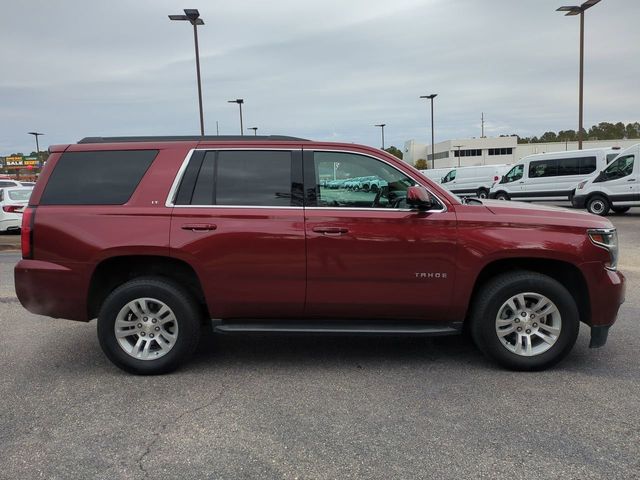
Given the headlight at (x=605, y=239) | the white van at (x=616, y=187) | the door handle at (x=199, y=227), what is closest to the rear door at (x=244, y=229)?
the door handle at (x=199, y=227)

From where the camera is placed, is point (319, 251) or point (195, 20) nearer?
point (319, 251)

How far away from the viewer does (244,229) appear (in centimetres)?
404

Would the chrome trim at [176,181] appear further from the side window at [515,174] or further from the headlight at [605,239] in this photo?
the side window at [515,174]

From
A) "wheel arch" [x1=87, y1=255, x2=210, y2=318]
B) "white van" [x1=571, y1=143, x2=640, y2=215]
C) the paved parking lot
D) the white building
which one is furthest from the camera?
the white building

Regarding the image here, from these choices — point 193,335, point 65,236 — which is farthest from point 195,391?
point 65,236

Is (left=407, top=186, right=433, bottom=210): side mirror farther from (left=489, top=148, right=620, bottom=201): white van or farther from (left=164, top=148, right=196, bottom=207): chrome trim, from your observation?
(left=489, top=148, right=620, bottom=201): white van

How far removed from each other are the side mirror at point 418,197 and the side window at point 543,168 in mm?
18500

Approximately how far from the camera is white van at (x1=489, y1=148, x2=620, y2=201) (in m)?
19.7

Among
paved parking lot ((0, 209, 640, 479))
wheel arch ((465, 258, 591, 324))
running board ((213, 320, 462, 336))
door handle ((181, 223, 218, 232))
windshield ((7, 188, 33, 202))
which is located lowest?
paved parking lot ((0, 209, 640, 479))

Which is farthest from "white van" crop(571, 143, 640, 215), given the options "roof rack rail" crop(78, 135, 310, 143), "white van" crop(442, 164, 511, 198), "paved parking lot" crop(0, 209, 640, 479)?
"roof rack rail" crop(78, 135, 310, 143)

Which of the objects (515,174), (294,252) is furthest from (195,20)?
(294,252)

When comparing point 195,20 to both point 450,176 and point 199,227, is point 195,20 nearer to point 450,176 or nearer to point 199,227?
point 450,176

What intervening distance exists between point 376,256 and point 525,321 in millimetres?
1278

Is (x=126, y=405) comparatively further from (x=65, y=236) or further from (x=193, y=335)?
(x=65, y=236)
